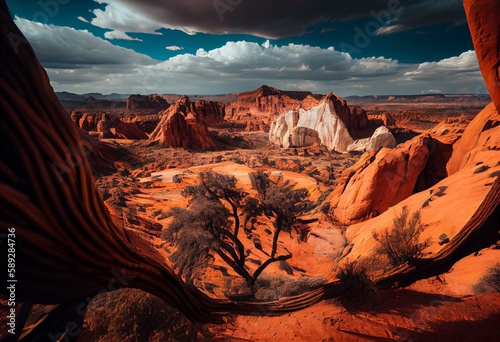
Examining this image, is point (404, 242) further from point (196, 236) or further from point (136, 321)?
point (136, 321)

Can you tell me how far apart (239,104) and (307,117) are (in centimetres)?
7438

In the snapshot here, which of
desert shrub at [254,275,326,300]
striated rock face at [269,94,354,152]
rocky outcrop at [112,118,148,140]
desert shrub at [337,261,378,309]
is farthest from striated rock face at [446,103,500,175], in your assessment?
rocky outcrop at [112,118,148,140]

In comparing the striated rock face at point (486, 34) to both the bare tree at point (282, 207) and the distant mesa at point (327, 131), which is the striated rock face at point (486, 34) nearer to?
the bare tree at point (282, 207)

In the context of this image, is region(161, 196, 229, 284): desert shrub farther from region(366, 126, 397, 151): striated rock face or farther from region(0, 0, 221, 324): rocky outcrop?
region(366, 126, 397, 151): striated rock face

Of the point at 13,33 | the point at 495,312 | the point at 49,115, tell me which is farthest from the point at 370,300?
the point at 13,33

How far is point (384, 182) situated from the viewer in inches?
504

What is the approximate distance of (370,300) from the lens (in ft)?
15.8

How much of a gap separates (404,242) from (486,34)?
5.75 m

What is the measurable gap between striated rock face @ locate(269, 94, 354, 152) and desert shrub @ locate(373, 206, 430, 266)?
3135cm

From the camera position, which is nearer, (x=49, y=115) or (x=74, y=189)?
(x=49, y=115)

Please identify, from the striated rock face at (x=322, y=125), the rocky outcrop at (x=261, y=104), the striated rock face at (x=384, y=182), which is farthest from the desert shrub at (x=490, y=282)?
the rocky outcrop at (x=261, y=104)

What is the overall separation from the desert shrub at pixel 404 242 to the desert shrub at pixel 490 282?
1.19 metres

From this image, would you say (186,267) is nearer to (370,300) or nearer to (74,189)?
(370,300)

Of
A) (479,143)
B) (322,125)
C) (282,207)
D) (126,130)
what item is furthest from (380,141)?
(126,130)
